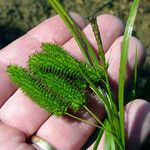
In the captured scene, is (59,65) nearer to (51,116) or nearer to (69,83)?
(69,83)

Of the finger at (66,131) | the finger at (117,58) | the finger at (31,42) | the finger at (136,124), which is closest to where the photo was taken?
the finger at (136,124)

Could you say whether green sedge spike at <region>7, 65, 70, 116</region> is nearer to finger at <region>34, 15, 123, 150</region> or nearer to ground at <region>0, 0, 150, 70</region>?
finger at <region>34, 15, 123, 150</region>

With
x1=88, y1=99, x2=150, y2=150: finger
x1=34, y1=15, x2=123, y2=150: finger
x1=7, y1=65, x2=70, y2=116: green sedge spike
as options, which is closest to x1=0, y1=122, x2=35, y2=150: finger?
x1=34, y1=15, x2=123, y2=150: finger

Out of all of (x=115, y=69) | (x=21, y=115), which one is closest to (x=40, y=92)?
(x=21, y=115)

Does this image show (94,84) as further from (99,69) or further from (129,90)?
(129,90)

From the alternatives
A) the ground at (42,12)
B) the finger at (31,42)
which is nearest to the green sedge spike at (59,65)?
the finger at (31,42)

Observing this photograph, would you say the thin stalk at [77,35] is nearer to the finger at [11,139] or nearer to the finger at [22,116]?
the finger at [22,116]
